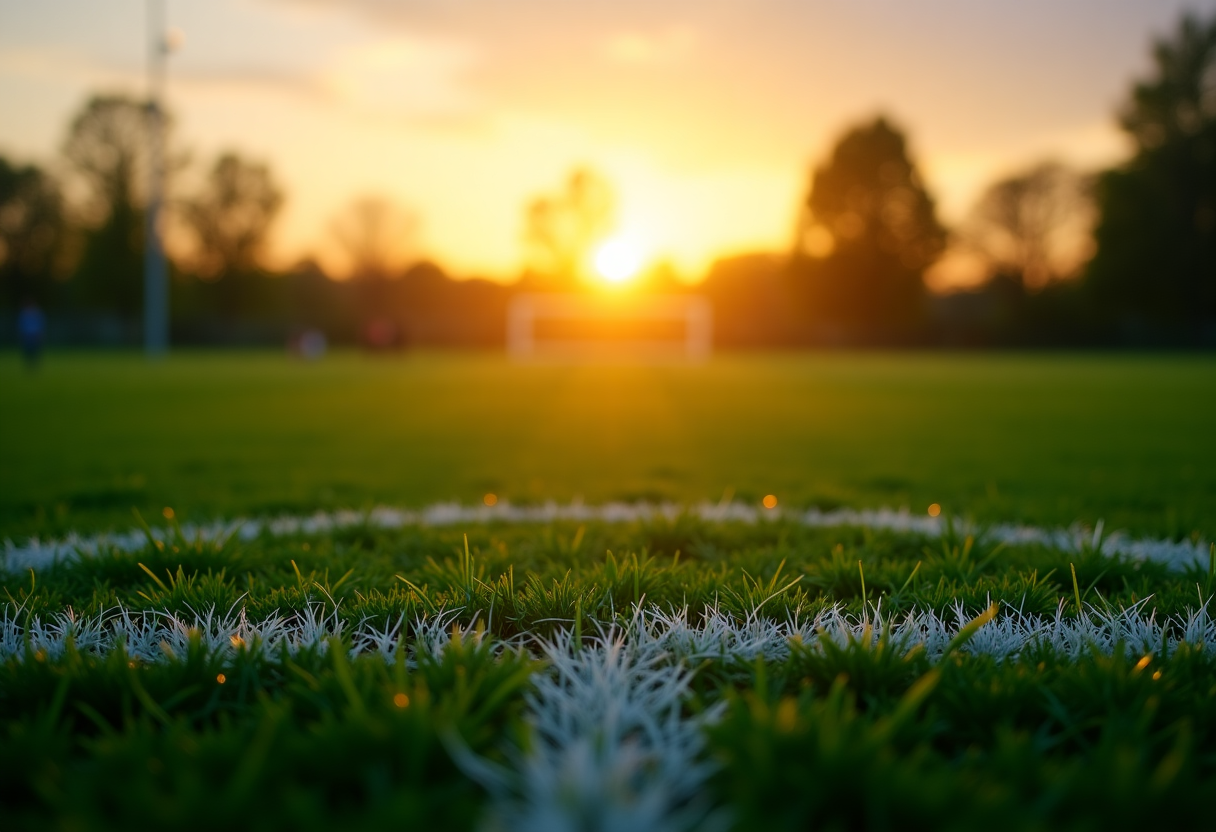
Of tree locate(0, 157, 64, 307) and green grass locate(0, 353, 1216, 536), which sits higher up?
tree locate(0, 157, 64, 307)

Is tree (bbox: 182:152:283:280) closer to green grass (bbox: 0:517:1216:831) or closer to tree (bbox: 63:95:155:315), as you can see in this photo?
tree (bbox: 63:95:155:315)

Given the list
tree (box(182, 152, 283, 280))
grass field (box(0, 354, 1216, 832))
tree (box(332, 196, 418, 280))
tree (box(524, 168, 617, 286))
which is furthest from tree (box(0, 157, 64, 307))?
grass field (box(0, 354, 1216, 832))

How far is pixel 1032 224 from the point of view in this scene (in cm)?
5119

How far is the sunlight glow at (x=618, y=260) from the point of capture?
4806cm

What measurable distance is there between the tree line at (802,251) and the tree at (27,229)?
81 mm

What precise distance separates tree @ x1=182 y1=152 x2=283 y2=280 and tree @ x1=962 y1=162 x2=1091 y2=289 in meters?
43.6

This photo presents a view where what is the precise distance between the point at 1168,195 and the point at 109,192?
55.4 meters

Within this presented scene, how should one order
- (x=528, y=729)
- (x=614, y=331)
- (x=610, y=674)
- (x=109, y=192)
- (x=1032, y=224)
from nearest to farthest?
1. (x=528, y=729)
2. (x=610, y=674)
3. (x=614, y=331)
4. (x=109, y=192)
5. (x=1032, y=224)

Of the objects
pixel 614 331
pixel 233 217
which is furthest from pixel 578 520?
pixel 233 217

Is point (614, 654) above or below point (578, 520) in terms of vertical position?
above

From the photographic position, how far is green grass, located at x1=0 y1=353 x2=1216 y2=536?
16.3ft

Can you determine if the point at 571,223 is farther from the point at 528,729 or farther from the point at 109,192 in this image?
the point at 528,729

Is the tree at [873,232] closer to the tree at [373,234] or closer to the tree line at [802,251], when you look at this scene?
the tree line at [802,251]

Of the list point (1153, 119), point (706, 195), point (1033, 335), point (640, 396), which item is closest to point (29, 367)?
point (640, 396)
